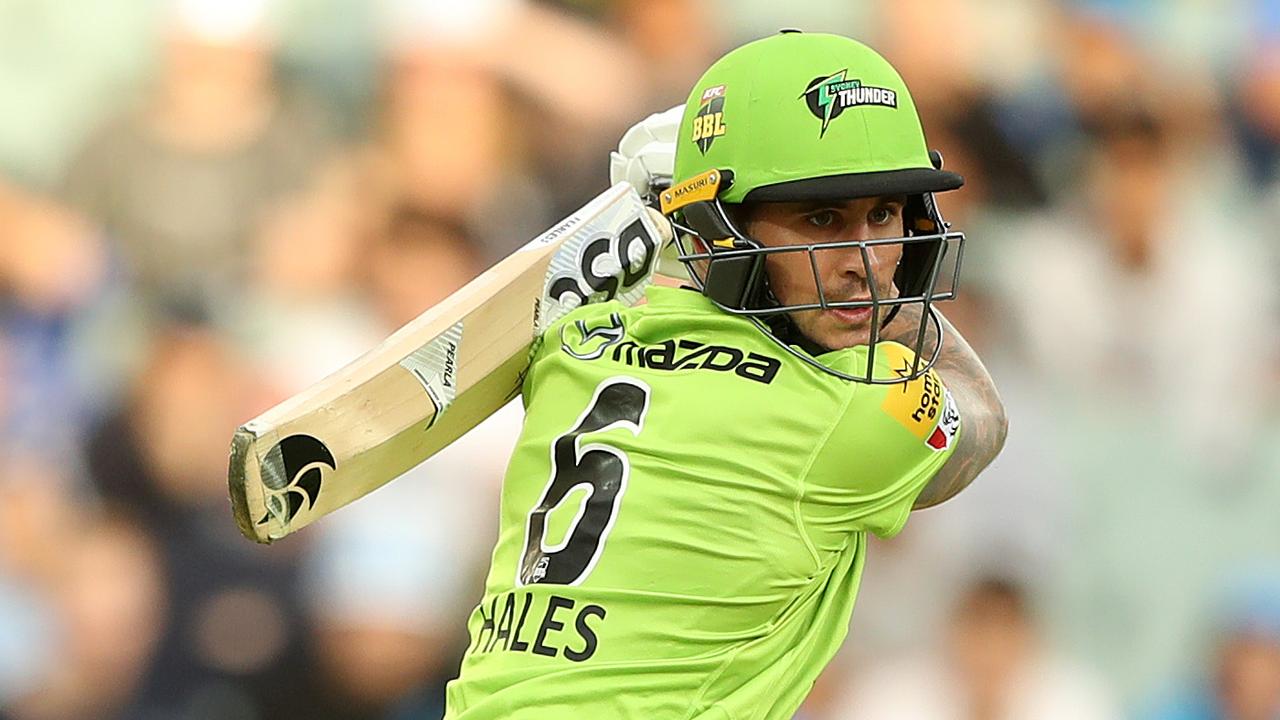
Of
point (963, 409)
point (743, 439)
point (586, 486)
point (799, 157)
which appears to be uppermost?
point (799, 157)

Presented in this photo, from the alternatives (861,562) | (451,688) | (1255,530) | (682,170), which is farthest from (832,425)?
(1255,530)

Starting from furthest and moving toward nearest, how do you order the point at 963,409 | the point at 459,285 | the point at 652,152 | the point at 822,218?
the point at 459,285 → the point at 652,152 → the point at 963,409 → the point at 822,218

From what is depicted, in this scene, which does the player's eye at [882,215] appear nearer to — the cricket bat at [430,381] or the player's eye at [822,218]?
the player's eye at [822,218]

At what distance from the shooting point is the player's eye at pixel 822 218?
2164 millimetres

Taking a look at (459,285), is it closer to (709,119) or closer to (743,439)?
(709,119)

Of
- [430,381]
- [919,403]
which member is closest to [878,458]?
[919,403]

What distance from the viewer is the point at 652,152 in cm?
269

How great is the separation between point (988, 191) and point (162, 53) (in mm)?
2081

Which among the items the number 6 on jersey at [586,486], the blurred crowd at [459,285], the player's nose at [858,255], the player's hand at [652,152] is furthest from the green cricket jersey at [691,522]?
the blurred crowd at [459,285]


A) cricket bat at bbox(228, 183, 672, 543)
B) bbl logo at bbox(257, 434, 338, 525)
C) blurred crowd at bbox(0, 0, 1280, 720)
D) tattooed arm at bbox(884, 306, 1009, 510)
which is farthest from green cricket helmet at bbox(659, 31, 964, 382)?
blurred crowd at bbox(0, 0, 1280, 720)

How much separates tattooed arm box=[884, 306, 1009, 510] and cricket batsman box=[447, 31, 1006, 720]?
0.01m

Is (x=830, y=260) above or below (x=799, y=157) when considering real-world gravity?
below

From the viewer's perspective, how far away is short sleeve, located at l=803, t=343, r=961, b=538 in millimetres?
2080

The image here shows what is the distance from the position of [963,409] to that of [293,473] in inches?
35.8
